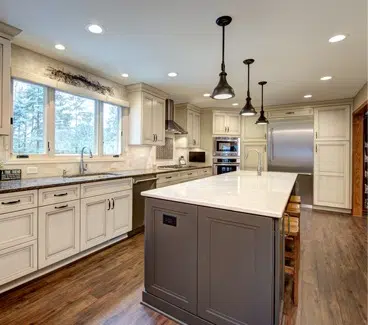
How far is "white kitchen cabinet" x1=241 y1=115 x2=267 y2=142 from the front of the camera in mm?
5629

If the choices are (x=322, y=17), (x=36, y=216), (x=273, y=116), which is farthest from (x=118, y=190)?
(x=273, y=116)

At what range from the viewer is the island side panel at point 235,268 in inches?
53.4

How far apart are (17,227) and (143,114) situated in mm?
2533

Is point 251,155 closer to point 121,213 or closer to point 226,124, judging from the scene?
point 226,124

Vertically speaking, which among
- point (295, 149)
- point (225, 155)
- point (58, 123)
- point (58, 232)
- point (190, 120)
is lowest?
point (58, 232)

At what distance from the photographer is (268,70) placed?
324 centimetres

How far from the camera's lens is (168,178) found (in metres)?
4.08

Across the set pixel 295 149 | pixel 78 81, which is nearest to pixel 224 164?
pixel 295 149

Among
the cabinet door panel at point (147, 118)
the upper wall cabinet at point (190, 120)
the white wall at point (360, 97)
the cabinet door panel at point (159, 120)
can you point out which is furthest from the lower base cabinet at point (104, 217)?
the white wall at point (360, 97)

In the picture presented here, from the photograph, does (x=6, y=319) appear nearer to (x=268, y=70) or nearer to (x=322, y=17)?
(x=322, y=17)

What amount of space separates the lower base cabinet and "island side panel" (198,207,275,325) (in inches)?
62.2

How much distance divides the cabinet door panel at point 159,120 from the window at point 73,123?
1.11 m

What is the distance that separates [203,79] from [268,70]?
0.97 meters

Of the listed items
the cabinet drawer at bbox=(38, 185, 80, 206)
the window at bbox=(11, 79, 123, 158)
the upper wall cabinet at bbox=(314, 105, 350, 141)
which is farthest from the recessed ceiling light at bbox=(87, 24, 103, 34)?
the upper wall cabinet at bbox=(314, 105, 350, 141)
